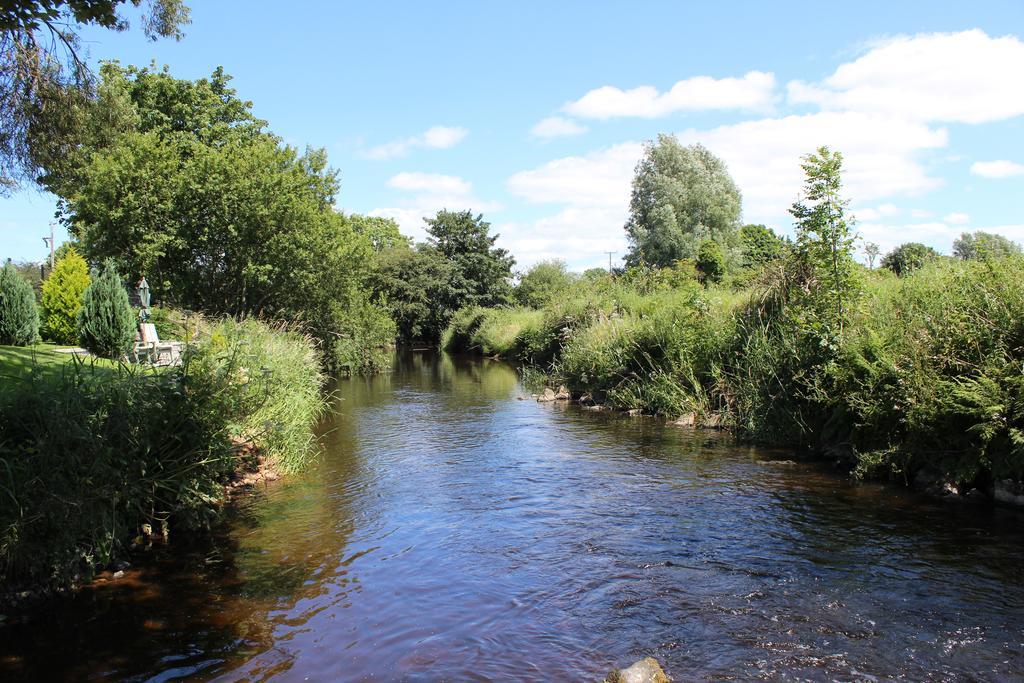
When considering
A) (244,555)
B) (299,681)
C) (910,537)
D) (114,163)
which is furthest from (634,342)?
(114,163)

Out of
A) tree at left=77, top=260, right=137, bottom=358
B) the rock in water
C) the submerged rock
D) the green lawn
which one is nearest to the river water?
the submerged rock

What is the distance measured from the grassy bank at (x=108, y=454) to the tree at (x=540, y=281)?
39316 mm

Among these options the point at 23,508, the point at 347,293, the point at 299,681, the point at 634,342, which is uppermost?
the point at 347,293

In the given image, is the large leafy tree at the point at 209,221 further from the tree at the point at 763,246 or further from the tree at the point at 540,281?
the tree at the point at 540,281

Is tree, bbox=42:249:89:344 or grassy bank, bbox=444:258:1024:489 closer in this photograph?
grassy bank, bbox=444:258:1024:489

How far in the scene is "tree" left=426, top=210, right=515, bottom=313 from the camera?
2062 inches

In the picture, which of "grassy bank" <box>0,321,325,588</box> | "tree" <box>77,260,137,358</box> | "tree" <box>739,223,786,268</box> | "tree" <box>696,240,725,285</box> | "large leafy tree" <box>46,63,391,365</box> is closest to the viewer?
"grassy bank" <box>0,321,325,588</box>

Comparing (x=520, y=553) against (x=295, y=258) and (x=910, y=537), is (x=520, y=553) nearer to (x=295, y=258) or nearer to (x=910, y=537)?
(x=910, y=537)

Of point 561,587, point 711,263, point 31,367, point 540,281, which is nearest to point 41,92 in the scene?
point 31,367

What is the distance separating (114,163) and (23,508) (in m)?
20.5

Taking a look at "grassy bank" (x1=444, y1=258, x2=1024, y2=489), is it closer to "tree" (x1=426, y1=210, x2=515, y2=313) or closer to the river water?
the river water

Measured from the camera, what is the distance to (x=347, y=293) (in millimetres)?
30297

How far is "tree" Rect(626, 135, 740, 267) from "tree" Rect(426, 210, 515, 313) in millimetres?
10115

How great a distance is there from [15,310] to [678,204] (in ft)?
136
